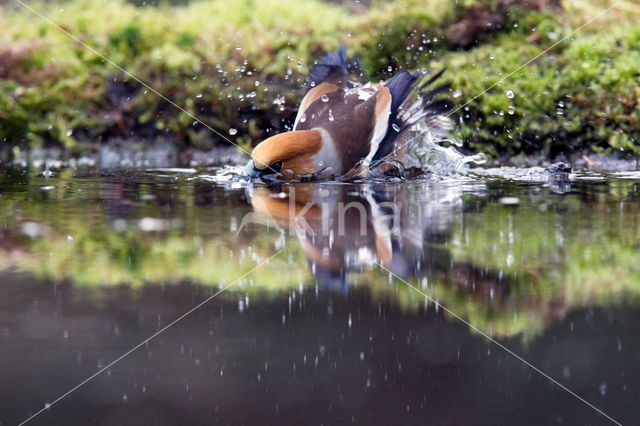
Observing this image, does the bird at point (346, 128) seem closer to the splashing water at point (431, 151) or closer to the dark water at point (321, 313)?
the splashing water at point (431, 151)

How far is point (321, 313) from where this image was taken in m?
2.21

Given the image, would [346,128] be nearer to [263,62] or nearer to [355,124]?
[355,124]

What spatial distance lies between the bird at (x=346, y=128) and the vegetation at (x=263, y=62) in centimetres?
119

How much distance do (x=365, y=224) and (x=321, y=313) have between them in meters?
1.19

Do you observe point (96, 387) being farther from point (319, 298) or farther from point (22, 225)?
point (22, 225)

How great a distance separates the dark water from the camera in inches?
67.8

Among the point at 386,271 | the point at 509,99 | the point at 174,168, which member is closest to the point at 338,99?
the point at 174,168

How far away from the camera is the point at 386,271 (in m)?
2.65

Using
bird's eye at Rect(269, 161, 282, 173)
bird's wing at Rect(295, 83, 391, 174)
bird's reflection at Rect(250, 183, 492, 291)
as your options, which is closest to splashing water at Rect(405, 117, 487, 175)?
bird's wing at Rect(295, 83, 391, 174)

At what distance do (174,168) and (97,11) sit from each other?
272 cm

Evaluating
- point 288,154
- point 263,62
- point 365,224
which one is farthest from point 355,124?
point 263,62

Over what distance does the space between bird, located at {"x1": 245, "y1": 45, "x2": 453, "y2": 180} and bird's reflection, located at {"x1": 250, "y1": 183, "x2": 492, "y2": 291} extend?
0.17 m

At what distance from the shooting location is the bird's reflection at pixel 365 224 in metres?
2.70

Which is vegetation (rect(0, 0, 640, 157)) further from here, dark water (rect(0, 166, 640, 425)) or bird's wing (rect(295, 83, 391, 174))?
dark water (rect(0, 166, 640, 425))
